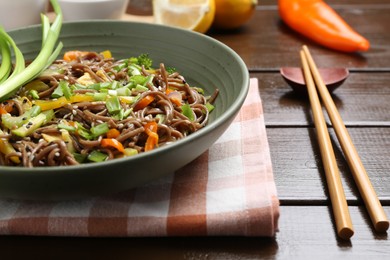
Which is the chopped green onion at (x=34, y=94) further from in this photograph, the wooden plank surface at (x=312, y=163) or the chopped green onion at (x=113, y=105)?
the wooden plank surface at (x=312, y=163)

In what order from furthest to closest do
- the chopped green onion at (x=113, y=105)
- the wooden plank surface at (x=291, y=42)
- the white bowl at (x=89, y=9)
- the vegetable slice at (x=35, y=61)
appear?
1. the white bowl at (x=89, y=9)
2. the wooden plank surface at (x=291, y=42)
3. the vegetable slice at (x=35, y=61)
4. the chopped green onion at (x=113, y=105)

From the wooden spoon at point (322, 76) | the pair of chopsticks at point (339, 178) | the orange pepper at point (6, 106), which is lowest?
the wooden spoon at point (322, 76)

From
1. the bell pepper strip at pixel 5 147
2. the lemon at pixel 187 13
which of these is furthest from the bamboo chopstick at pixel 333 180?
the lemon at pixel 187 13

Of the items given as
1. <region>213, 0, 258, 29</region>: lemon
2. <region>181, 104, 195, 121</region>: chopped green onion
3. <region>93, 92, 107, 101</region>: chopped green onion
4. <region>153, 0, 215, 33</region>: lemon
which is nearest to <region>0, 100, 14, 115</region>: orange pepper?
<region>93, 92, 107, 101</region>: chopped green onion

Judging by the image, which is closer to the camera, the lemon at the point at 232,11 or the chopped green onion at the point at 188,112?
the chopped green onion at the point at 188,112

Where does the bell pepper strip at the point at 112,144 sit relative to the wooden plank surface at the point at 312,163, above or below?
above

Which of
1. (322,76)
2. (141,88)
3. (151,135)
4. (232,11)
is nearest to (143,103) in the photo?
(141,88)

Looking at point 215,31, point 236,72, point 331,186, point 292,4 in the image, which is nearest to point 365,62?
point 292,4
